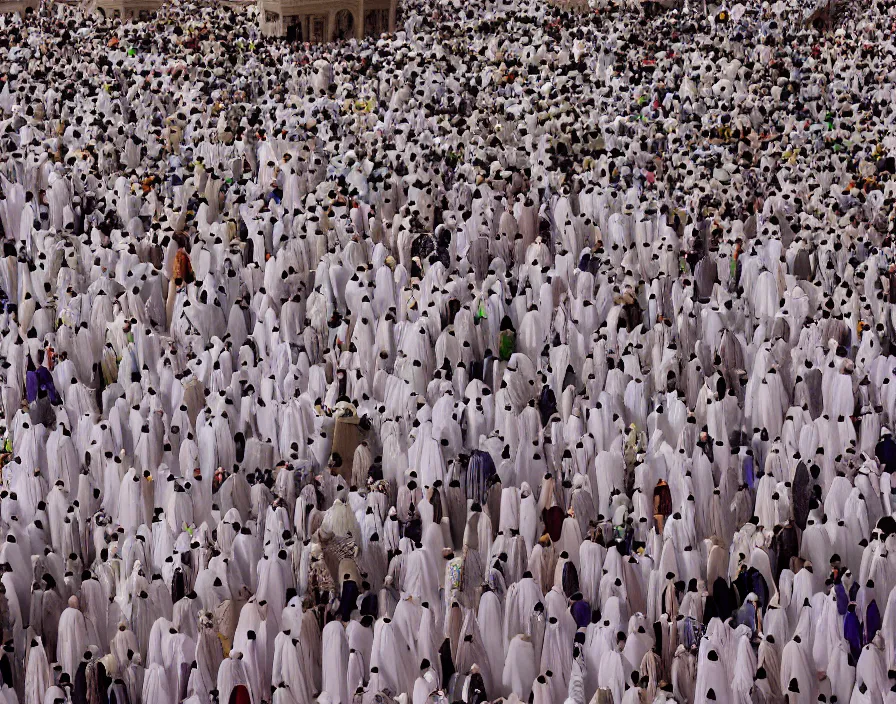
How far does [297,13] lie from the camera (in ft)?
124

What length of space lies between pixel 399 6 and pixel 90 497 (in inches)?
1059

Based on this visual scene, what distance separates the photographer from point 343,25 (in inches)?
1534

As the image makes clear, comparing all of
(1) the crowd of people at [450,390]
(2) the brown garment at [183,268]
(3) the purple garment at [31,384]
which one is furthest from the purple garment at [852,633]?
(2) the brown garment at [183,268]

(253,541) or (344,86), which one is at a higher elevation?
(344,86)

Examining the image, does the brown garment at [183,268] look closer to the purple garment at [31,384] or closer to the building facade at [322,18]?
the purple garment at [31,384]

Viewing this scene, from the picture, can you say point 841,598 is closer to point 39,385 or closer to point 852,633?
point 852,633

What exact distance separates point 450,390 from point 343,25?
22.7 meters

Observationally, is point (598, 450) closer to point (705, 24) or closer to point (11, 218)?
point (11, 218)

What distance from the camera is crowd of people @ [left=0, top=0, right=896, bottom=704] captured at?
14.0 m

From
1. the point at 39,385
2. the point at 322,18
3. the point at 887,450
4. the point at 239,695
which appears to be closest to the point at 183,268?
the point at 39,385

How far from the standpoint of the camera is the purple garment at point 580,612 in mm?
14406

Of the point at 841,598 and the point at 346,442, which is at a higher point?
the point at 346,442

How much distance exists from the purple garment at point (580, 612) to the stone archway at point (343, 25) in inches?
1044

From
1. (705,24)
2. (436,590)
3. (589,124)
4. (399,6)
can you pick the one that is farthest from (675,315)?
(399,6)
